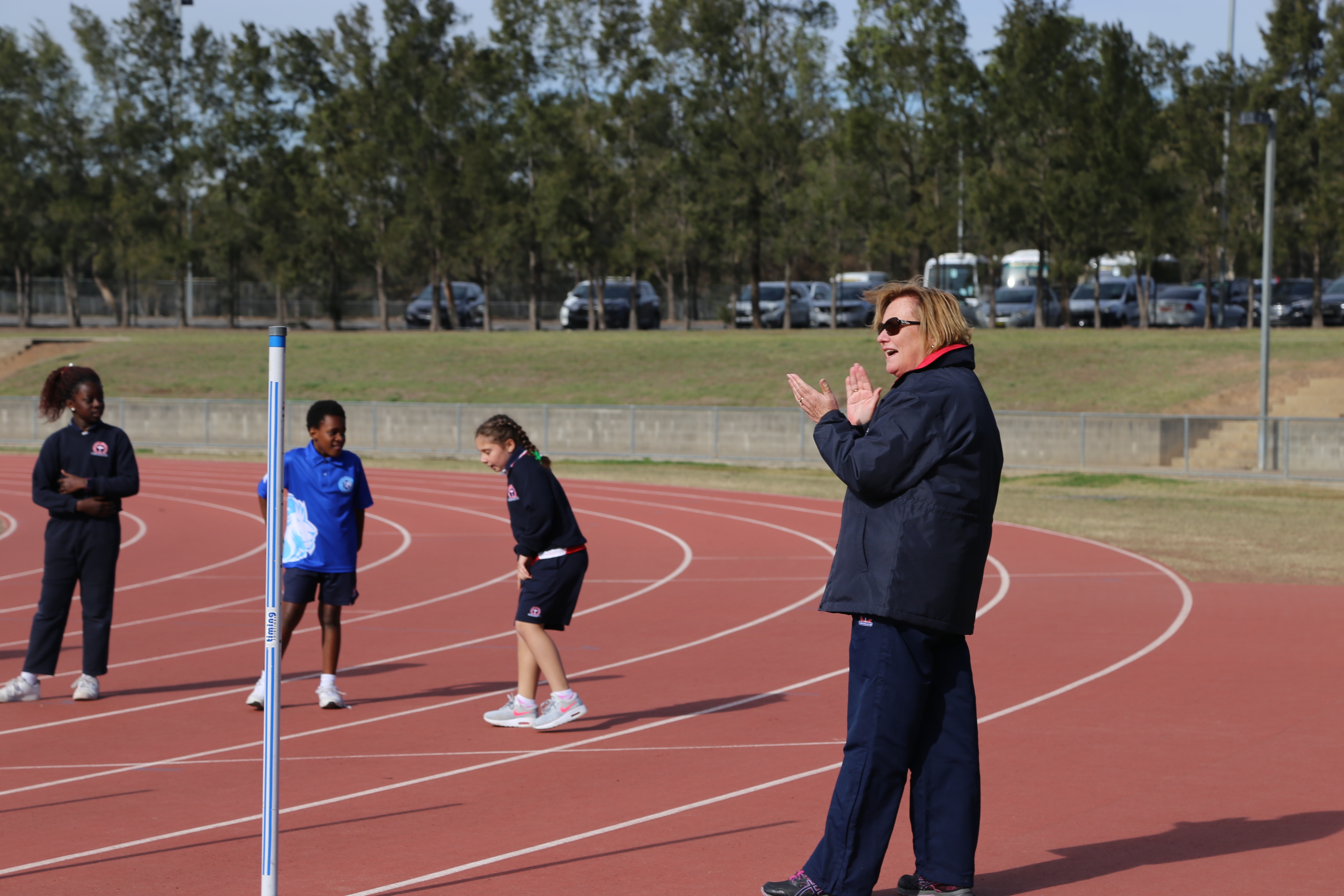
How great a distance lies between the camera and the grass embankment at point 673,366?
3266cm

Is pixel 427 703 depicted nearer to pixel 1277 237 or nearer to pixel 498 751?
pixel 498 751

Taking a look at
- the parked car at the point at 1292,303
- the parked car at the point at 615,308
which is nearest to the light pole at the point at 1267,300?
the parked car at the point at 1292,303

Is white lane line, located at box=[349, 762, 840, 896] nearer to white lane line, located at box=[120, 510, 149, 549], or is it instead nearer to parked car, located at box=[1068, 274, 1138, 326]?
white lane line, located at box=[120, 510, 149, 549]

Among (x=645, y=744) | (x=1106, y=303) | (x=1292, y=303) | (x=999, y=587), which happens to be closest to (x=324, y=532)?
(x=645, y=744)

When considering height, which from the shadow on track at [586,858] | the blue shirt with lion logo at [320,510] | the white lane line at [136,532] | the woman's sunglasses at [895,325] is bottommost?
the white lane line at [136,532]

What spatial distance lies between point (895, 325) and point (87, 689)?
20.2 ft

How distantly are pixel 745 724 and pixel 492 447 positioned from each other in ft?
7.03

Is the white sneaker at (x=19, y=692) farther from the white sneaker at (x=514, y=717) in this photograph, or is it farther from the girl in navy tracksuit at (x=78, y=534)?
the white sneaker at (x=514, y=717)

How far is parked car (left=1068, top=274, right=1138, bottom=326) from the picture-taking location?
1742 inches

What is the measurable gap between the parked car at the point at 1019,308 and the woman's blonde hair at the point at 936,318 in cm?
4030

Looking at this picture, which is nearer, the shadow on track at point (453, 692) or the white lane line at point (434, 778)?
the white lane line at point (434, 778)

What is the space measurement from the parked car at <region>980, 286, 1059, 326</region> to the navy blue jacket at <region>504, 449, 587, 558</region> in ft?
124

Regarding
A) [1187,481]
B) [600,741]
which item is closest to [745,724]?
[600,741]

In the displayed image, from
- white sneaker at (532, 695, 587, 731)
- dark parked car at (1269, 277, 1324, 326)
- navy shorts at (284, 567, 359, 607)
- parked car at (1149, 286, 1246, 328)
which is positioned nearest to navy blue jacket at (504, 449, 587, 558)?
white sneaker at (532, 695, 587, 731)
